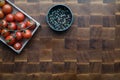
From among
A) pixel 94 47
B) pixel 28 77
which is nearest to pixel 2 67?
pixel 28 77

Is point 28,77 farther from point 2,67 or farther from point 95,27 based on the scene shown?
point 95,27

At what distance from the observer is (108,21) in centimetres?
202

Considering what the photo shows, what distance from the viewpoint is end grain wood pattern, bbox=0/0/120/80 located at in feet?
6.57

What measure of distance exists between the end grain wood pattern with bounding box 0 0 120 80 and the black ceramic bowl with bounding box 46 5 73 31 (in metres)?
0.05

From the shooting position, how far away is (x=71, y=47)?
201cm

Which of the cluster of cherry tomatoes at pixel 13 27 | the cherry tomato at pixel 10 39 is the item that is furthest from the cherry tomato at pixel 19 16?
the cherry tomato at pixel 10 39

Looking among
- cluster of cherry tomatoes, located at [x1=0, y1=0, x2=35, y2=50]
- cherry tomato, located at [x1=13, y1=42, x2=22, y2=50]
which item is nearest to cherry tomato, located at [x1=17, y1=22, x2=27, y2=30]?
cluster of cherry tomatoes, located at [x1=0, y1=0, x2=35, y2=50]

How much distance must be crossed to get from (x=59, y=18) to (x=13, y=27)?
30cm

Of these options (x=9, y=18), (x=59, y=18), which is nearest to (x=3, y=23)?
(x=9, y=18)

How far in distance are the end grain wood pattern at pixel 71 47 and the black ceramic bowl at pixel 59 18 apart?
54 millimetres

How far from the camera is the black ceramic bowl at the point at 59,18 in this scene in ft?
6.41

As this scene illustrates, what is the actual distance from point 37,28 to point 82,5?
0.33 m

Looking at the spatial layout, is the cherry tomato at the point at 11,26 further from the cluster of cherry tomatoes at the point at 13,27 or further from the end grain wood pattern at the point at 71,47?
the end grain wood pattern at the point at 71,47

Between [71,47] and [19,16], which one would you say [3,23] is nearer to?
[19,16]
